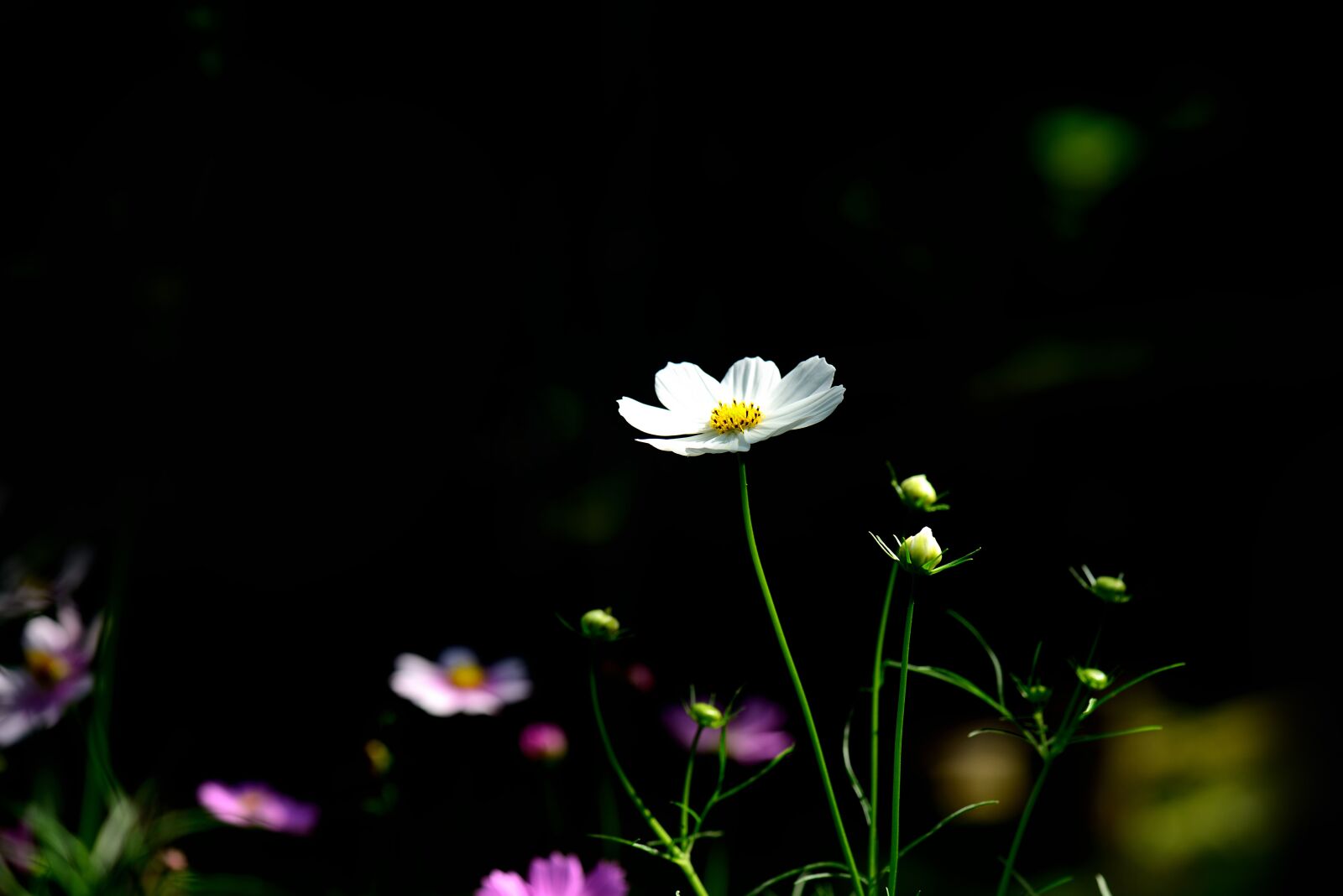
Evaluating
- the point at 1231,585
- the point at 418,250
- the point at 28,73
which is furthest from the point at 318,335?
the point at 1231,585

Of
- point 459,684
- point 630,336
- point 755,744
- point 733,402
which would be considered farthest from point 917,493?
point 630,336

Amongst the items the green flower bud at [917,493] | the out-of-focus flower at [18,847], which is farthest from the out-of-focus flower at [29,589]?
the green flower bud at [917,493]

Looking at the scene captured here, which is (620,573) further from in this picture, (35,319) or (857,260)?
(35,319)

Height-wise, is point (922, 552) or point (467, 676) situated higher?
point (922, 552)

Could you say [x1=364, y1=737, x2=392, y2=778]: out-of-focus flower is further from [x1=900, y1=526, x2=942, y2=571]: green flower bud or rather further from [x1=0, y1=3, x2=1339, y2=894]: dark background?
[x1=0, y1=3, x2=1339, y2=894]: dark background

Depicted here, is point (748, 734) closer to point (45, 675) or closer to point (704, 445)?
point (704, 445)

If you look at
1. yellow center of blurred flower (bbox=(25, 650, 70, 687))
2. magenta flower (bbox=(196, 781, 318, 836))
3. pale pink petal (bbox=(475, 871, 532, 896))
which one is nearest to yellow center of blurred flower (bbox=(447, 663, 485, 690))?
magenta flower (bbox=(196, 781, 318, 836))

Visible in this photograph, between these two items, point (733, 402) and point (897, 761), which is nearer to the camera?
point (897, 761)

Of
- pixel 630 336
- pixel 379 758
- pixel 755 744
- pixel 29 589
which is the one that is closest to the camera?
pixel 379 758
